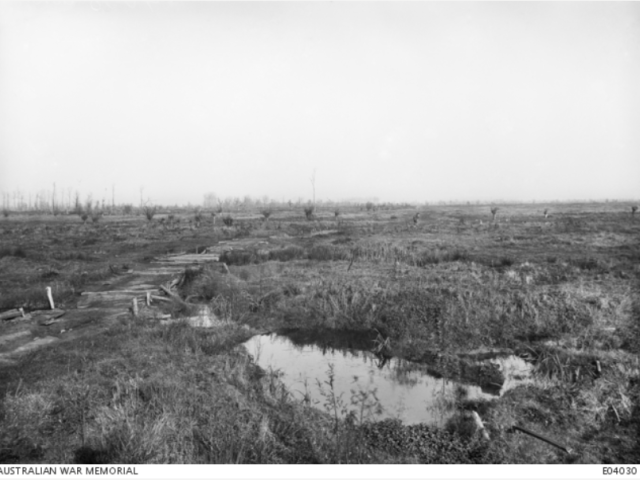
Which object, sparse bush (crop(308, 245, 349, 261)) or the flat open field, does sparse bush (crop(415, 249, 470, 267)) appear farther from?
sparse bush (crop(308, 245, 349, 261))

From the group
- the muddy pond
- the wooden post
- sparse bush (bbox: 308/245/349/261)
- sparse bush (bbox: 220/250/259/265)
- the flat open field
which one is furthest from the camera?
sparse bush (bbox: 308/245/349/261)

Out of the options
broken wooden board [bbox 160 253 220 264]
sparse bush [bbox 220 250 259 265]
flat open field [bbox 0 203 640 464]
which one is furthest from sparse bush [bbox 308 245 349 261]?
broken wooden board [bbox 160 253 220 264]

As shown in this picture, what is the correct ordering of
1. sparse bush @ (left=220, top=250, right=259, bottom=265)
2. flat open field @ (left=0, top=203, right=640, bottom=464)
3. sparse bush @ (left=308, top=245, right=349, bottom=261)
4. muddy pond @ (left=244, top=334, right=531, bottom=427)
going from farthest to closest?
sparse bush @ (left=308, top=245, right=349, bottom=261), sparse bush @ (left=220, top=250, right=259, bottom=265), muddy pond @ (left=244, top=334, right=531, bottom=427), flat open field @ (left=0, top=203, right=640, bottom=464)

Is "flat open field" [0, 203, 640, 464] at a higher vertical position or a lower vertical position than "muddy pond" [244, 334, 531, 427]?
higher

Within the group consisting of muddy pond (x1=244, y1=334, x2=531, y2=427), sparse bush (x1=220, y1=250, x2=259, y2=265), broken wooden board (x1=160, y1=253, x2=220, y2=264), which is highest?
sparse bush (x1=220, y1=250, x2=259, y2=265)

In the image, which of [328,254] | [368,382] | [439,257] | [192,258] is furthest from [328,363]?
[192,258]

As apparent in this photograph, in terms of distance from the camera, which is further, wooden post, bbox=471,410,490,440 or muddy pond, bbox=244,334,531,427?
muddy pond, bbox=244,334,531,427

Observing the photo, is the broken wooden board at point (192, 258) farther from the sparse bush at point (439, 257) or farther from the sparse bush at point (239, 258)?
the sparse bush at point (439, 257)
